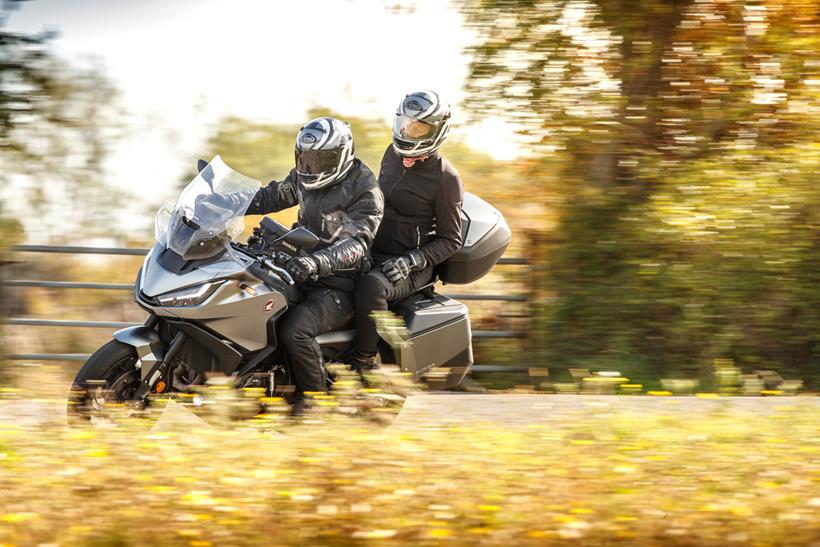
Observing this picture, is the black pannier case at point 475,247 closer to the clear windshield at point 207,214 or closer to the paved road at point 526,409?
the paved road at point 526,409

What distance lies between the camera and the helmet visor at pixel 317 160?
619 centimetres

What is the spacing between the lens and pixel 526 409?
6.89 m

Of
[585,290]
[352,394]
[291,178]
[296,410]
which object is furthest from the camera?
[585,290]

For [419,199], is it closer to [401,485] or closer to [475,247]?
[475,247]

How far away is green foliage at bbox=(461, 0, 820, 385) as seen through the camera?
29.3ft

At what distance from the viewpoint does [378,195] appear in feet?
20.8

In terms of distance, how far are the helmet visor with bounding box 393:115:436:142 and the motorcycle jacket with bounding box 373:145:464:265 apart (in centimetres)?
13

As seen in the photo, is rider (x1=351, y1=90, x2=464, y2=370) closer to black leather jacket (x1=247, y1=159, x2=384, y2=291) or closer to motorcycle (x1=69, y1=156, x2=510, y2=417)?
black leather jacket (x1=247, y1=159, x2=384, y2=291)

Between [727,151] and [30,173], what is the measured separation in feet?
18.6

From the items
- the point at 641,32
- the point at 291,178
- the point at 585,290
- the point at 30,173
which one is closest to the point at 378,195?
the point at 291,178

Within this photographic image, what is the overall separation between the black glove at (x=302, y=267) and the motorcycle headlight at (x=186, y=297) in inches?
18.3

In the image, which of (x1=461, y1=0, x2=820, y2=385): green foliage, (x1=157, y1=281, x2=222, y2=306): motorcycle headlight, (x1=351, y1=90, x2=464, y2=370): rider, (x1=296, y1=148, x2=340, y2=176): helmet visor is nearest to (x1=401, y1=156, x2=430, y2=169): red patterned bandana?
(x1=351, y1=90, x2=464, y2=370): rider

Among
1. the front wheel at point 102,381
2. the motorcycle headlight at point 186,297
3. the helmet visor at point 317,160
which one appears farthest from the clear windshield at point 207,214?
the front wheel at point 102,381

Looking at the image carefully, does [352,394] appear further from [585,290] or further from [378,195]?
[585,290]
